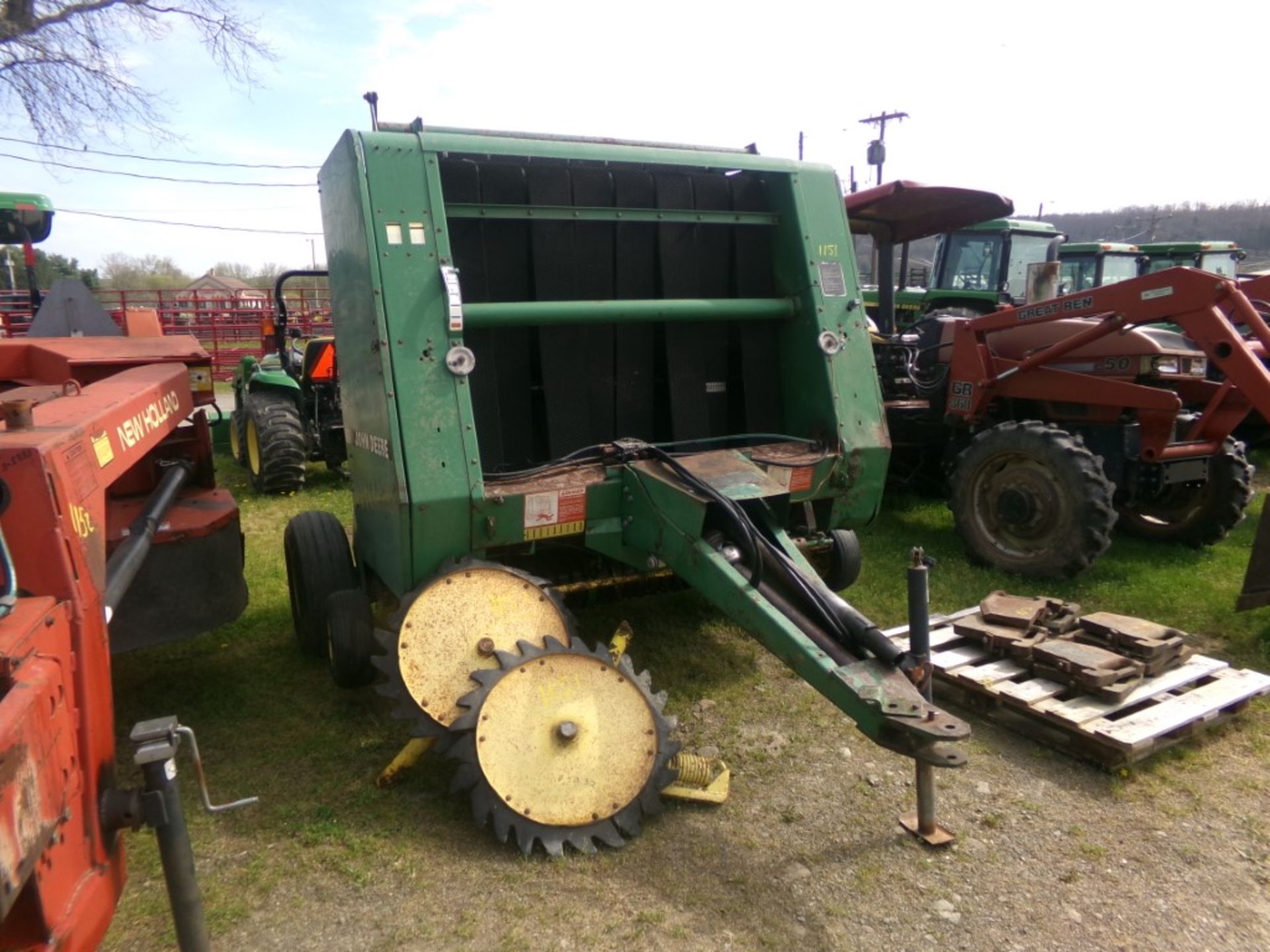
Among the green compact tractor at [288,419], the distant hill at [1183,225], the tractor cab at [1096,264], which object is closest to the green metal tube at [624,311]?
the green compact tractor at [288,419]

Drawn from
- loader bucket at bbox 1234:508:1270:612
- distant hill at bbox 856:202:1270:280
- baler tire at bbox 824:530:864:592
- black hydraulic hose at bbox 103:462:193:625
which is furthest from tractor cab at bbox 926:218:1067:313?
distant hill at bbox 856:202:1270:280

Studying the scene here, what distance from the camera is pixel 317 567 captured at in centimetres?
371

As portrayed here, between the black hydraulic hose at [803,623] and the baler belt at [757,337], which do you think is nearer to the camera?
the black hydraulic hose at [803,623]

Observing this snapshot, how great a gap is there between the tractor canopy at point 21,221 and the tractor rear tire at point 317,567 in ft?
11.8

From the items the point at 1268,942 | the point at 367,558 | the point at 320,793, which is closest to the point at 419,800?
the point at 320,793

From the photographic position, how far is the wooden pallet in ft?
10.3

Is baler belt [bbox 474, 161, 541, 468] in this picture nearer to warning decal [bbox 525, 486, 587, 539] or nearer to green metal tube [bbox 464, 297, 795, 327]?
green metal tube [bbox 464, 297, 795, 327]

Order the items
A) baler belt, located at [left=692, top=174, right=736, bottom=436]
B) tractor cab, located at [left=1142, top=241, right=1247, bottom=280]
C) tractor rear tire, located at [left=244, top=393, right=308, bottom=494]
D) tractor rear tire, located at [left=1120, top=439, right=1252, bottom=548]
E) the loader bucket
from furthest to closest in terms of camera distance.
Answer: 1. tractor cab, located at [left=1142, top=241, right=1247, bottom=280]
2. tractor rear tire, located at [left=244, top=393, right=308, bottom=494]
3. tractor rear tire, located at [left=1120, top=439, right=1252, bottom=548]
4. the loader bucket
5. baler belt, located at [left=692, top=174, right=736, bottom=436]

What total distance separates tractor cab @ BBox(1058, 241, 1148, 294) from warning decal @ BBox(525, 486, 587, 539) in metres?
9.57

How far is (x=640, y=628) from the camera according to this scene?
169 inches

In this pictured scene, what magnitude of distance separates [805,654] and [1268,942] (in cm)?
136

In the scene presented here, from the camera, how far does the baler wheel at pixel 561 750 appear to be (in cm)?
260

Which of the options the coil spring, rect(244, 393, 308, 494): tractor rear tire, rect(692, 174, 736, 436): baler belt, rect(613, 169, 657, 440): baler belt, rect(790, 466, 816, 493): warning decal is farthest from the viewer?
rect(244, 393, 308, 494): tractor rear tire

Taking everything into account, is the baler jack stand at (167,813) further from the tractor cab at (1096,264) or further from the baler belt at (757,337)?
the tractor cab at (1096,264)
